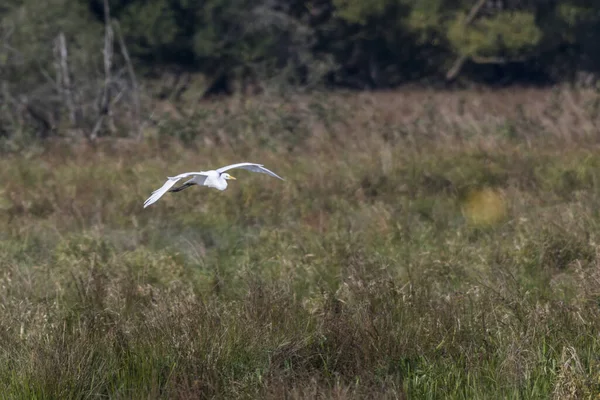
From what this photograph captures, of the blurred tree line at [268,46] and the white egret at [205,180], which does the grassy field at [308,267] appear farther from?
the blurred tree line at [268,46]

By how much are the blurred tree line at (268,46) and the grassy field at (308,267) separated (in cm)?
179

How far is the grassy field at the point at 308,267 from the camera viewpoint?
492 centimetres

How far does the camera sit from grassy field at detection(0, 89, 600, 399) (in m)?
4.92

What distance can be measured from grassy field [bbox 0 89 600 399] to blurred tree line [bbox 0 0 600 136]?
1.79 metres

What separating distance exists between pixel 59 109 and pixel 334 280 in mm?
9512

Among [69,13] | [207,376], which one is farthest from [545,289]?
[69,13]

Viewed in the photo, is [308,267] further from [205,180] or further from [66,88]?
[66,88]

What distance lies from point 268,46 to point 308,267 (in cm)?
1574

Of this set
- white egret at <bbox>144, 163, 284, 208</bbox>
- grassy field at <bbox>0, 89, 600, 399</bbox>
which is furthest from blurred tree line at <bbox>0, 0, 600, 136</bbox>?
white egret at <bbox>144, 163, 284, 208</bbox>

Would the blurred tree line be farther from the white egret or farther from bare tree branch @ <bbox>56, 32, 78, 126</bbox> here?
the white egret

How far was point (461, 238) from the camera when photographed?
8.16 meters

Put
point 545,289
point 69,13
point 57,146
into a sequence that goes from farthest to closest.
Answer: point 69,13
point 57,146
point 545,289

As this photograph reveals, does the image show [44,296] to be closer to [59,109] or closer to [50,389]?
[50,389]

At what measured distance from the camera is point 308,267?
22.8 feet
